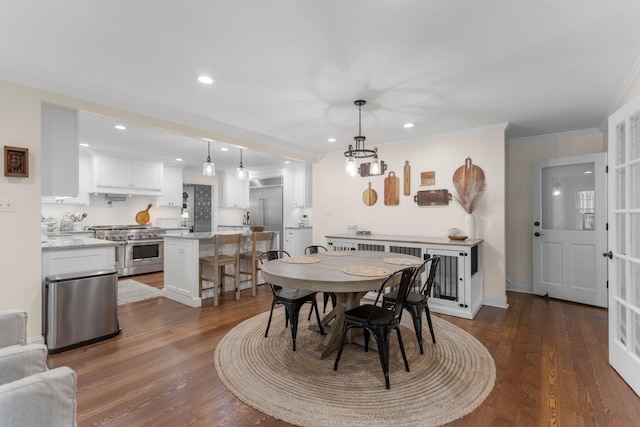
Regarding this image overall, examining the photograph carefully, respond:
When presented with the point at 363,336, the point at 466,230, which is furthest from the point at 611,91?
the point at 363,336

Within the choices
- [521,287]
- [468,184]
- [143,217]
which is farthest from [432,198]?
[143,217]

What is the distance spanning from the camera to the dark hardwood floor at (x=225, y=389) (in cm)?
180

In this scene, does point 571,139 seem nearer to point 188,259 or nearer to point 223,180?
point 188,259

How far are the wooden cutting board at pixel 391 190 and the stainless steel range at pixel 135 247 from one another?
4438 millimetres

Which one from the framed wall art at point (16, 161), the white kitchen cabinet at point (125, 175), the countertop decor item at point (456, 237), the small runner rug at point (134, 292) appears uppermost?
the white kitchen cabinet at point (125, 175)

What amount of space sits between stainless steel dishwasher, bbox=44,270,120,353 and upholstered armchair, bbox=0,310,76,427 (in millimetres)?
1618

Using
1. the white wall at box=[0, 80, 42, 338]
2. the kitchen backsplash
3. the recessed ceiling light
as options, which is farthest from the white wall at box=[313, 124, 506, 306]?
the white wall at box=[0, 80, 42, 338]

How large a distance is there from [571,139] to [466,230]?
6.70 ft

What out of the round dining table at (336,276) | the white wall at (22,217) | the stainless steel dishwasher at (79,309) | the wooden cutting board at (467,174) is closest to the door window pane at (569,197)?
the wooden cutting board at (467,174)

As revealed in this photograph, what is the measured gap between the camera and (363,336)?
2.85 metres

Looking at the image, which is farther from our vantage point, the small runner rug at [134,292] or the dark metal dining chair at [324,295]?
the small runner rug at [134,292]

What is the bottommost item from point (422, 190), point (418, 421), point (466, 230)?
point (418, 421)

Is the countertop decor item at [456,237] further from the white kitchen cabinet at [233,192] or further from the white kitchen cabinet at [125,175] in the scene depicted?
the white kitchen cabinet at [125,175]

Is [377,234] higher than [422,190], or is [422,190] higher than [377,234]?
[422,190]
